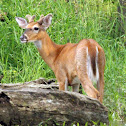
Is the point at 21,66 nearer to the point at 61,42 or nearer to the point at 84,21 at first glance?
the point at 61,42

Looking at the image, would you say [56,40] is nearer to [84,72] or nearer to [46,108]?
[84,72]

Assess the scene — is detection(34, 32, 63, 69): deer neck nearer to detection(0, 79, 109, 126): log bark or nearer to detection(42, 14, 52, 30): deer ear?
detection(42, 14, 52, 30): deer ear

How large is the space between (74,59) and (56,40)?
2.50m

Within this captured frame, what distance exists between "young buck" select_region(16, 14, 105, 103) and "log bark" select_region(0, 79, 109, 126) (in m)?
0.69

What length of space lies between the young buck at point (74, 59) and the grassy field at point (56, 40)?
30.0 inches

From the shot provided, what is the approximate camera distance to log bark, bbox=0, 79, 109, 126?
12.9ft

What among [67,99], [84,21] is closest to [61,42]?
[84,21]

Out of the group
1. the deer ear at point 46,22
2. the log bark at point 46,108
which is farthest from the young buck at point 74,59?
the log bark at point 46,108

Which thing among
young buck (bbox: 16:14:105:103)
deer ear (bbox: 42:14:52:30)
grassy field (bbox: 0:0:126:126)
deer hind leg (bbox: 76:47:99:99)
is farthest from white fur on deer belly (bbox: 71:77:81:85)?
deer ear (bbox: 42:14:52:30)

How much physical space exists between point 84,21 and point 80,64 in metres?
3.22

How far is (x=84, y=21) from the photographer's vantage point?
8.17 metres

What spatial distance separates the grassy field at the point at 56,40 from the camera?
664cm

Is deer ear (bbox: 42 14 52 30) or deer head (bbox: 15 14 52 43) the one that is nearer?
deer head (bbox: 15 14 52 43)

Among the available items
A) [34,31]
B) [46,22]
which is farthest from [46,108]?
[46,22]
